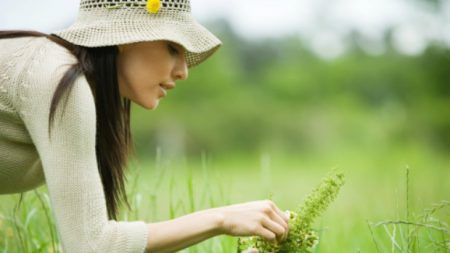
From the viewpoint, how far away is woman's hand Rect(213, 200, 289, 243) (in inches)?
78.6

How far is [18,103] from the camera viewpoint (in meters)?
2.15

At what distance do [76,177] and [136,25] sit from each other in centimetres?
52

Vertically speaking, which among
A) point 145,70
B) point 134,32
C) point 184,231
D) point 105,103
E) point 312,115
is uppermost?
point 134,32

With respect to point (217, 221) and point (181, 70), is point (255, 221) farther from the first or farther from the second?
point (181, 70)

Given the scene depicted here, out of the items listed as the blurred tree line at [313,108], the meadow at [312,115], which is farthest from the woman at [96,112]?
the blurred tree line at [313,108]

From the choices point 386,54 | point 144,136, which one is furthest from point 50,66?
point 386,54

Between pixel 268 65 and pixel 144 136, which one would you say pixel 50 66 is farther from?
pixel 268 65

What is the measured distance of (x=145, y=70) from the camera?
230cm

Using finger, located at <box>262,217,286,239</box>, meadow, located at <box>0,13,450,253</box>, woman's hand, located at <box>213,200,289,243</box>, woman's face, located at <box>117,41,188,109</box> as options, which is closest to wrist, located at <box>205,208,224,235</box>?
woman's hand, located at <box>213,200,289,243</box>

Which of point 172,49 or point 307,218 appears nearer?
point 307,218

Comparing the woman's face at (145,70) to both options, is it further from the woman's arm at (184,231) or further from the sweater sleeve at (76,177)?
the woman's arm at (184,231)

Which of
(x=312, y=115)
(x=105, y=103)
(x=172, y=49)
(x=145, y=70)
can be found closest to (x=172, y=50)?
(x=172, y=49)

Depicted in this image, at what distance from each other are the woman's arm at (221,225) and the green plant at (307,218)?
4 cm

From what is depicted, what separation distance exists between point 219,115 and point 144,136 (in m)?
4.68
